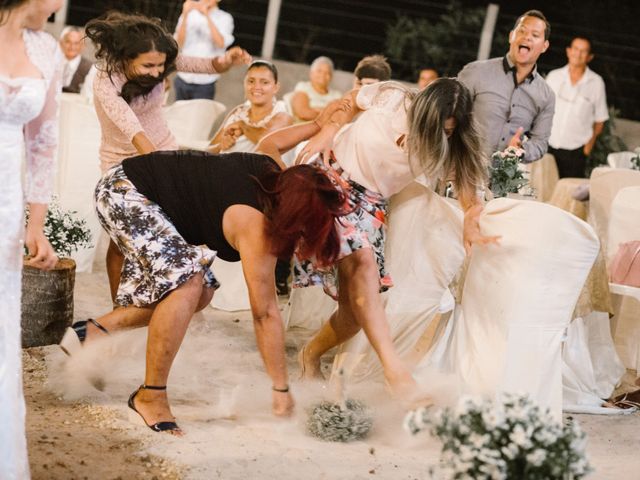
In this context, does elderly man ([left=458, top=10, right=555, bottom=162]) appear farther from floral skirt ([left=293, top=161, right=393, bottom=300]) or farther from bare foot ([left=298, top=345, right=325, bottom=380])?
bare foot ([left=298, top=345, right=325, bottom=380])

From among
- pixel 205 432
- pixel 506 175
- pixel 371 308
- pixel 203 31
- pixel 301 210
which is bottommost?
pixel 205 432

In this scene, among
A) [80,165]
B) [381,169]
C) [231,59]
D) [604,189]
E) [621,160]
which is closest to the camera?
[381,169]

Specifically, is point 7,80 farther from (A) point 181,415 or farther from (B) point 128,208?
(A) point 181,415

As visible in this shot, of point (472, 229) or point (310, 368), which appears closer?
point (472, 229)

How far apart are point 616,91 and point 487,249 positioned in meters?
7.84

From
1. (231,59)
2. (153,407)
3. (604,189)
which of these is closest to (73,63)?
(231,59)

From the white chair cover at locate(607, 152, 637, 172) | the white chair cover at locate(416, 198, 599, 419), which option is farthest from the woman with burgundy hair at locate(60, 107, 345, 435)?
the white chair cover at locate(607, 152, 637, 172)

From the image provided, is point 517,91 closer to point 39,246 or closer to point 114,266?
point 114,266

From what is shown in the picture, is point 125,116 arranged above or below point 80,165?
above

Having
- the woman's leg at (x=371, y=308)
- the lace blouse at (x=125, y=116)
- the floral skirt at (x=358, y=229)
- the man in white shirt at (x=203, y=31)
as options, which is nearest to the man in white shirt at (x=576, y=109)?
the man in white shirt at (x=203, y=31)

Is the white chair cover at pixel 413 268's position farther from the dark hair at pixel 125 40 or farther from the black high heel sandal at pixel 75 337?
the dark hair at pixel 125 40

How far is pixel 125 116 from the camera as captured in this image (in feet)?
15.0

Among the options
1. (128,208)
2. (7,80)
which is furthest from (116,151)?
(7,80)

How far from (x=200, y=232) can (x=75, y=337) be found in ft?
2.10
